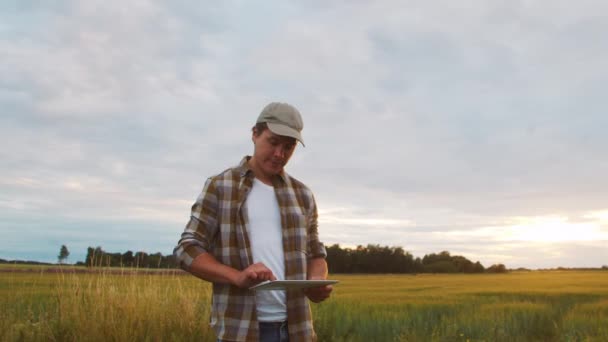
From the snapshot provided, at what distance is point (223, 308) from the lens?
8.29 ft

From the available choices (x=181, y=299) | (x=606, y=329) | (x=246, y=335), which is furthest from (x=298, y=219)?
(x=606, y=329)

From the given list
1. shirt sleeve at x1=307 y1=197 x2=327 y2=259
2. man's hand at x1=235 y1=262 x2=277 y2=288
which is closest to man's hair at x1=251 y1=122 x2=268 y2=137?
shirt sleeve at x1=307 y1=197 x2=327 y2=259

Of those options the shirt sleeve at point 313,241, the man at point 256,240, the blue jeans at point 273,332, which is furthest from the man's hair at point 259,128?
the blue jeans at point 273,332

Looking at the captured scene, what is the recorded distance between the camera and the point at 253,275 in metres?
2.28

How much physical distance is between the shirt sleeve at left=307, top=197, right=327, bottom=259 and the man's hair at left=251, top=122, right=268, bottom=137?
1.64ft

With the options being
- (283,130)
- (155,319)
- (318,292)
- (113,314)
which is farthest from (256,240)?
(155,319)

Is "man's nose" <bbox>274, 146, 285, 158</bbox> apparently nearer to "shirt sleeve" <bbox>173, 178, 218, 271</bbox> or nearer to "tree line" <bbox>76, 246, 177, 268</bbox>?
"shirt sleeve" <bbox>173, 178, 218, 271</bbox>

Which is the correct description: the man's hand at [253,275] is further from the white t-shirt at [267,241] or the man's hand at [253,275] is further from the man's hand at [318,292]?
the man's hand at [318,292]

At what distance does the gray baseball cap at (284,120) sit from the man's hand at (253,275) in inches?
22.8

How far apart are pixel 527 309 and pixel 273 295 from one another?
33.9ft

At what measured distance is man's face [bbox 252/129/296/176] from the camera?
259cm

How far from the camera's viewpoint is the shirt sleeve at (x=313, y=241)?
293 cm

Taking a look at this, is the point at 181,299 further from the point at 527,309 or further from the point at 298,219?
the point at 527,309

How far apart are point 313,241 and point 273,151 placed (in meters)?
0.58
